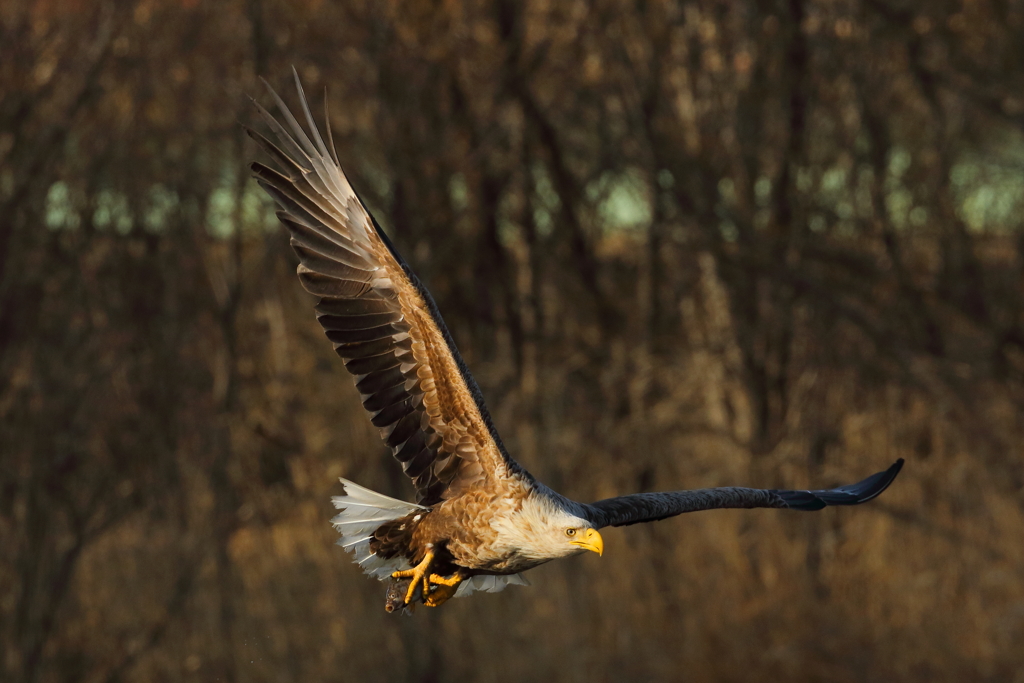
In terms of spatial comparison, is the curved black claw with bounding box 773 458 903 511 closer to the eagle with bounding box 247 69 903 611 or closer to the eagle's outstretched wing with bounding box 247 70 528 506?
the eagle with bounding box 247 69 903 611

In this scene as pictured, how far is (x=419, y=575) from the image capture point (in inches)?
210

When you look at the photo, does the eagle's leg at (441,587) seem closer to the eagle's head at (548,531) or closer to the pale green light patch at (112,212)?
the eagle's head at (548,531)

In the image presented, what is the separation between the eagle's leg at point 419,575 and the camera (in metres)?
5.29

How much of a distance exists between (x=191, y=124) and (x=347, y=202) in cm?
627

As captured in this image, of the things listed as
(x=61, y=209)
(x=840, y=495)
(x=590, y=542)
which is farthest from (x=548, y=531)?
(x=61, y=209)

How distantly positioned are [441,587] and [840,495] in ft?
7.22

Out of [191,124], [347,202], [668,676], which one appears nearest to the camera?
[347,202]

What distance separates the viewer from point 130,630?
9953 mm

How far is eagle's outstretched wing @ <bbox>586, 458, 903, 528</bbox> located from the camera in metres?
5.55

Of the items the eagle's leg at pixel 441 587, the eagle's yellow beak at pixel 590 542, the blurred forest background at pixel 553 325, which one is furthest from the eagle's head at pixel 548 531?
the blurred forest background at pixel 553 325

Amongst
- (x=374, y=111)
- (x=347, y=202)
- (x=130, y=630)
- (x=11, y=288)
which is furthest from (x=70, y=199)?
(x=347, y=202)

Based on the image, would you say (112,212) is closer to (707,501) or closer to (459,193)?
(459,193)

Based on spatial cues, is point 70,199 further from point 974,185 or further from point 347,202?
point 974,185

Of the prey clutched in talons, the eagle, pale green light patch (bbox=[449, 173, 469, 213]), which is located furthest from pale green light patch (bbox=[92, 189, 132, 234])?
the prey clutched in talons
